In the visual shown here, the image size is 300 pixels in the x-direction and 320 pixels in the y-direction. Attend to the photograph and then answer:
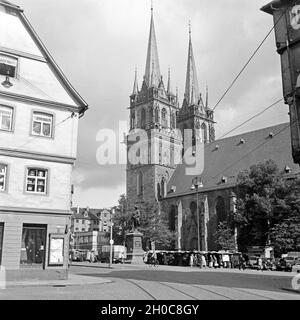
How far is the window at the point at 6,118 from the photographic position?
67.2 feet

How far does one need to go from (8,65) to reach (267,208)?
3505cm

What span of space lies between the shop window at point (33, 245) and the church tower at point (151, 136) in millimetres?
51210

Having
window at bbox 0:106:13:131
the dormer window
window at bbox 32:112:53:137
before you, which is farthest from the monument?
the dormer window

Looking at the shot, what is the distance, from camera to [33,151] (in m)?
20.8

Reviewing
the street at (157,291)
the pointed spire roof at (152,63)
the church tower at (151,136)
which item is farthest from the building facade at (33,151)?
the pointed spire roof at (152,63)

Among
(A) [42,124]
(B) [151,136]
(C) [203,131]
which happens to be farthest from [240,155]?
(A) [42,124]

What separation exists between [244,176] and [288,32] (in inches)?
1293

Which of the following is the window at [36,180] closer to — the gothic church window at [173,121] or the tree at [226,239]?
the tree at [226,239]

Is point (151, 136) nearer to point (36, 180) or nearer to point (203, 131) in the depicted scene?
point (203, 131)

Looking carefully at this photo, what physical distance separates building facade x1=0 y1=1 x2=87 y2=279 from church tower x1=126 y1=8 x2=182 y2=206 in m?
50.3

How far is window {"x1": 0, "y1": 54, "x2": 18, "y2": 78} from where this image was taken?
20969mm

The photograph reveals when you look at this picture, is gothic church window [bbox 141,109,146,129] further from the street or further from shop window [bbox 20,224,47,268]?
the street
